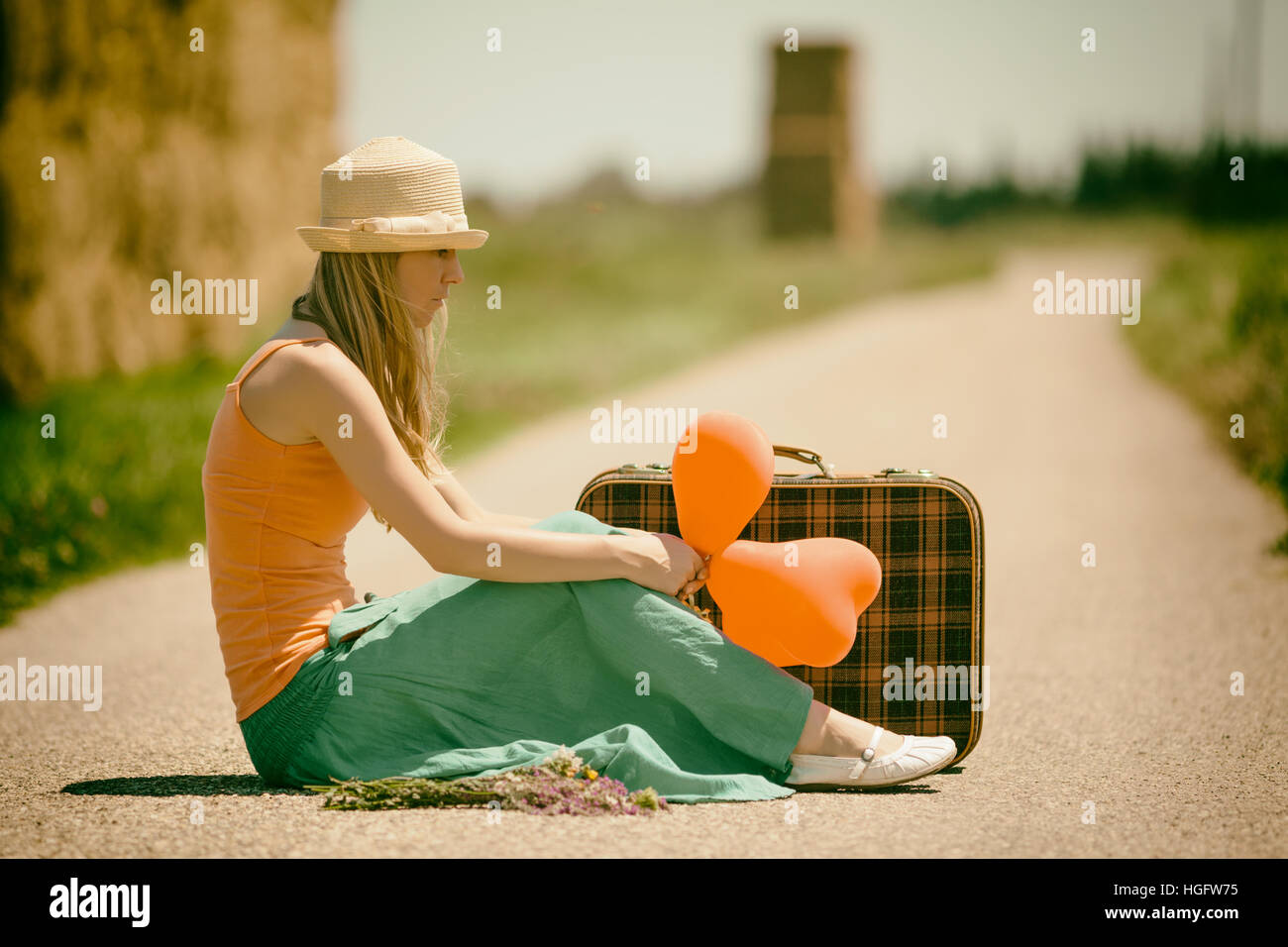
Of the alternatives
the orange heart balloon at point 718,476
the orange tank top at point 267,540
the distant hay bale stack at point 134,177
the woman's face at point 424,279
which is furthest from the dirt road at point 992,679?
the distant hay bale stack at point 134,177

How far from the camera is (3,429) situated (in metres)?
7.39

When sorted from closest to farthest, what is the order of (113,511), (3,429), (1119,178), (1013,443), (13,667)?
(13,667) → (113,511) → (3,429) → (1013,443) → (1119,178)

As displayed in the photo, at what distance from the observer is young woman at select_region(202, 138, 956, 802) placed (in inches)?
105

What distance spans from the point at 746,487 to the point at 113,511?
15.0 feet

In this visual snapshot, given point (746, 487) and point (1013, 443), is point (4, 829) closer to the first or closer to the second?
point (746, 487)

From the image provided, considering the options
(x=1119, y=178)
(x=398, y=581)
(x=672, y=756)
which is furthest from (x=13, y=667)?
(x=1119, y=178)

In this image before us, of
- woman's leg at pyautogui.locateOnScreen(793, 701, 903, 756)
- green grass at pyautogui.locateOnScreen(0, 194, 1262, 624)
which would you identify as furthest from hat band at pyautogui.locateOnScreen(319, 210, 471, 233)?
woman's leg at pyautogui.locateOnScreen(793, 701, 903, 756)

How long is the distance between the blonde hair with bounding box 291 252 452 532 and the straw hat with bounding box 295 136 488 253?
50 mm

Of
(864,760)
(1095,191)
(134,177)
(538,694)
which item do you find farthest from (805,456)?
(1095,191)

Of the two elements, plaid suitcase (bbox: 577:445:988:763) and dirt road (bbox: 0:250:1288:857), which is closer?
dirt road (bbox: 0:250:1288:857)

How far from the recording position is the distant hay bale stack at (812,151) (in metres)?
23.9

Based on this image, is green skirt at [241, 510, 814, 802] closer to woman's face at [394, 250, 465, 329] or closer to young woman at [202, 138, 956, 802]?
young woman at [202, 138, 956, 802]

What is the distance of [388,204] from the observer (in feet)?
9.36
